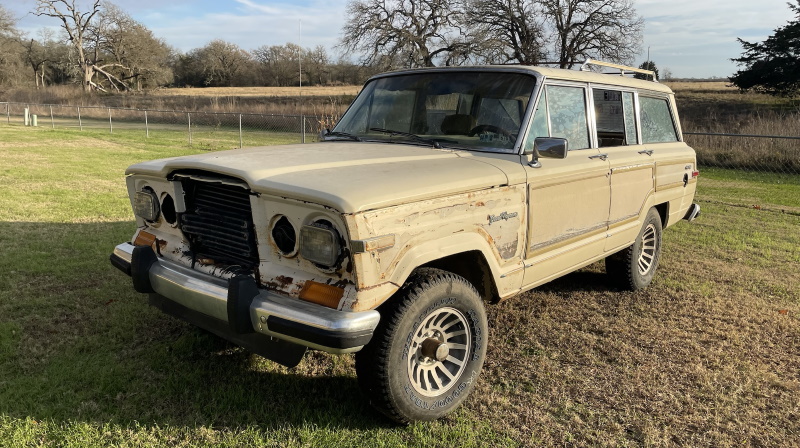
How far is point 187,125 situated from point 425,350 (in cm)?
3358

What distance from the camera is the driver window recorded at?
3.92 m

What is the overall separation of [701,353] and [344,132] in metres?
3.08

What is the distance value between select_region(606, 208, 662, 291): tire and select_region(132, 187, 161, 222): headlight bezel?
12.5ft

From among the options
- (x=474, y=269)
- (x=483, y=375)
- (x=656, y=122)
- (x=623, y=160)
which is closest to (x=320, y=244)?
(x=474, y=269)

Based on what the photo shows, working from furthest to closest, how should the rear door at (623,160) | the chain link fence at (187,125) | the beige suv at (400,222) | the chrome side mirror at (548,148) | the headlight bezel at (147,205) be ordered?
the chain link fence at (187,125) < the rear door at (623,160) < the headlight bezel at (147,205) < the chrome side mirror at (548,148) < the beige suv at (400,222)

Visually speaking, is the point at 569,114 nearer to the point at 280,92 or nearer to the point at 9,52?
Result: the point at 280,92

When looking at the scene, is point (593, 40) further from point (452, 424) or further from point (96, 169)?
point (452, 424)

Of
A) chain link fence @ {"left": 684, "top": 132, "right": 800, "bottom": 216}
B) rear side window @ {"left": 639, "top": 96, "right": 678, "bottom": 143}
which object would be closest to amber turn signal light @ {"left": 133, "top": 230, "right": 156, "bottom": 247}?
rear side window @ {"left": 639, "top": 96, "right": 678, "bottom": 143}

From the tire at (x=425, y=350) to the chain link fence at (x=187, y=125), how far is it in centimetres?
1778

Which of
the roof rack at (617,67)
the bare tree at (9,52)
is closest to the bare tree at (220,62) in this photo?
the bare tree at (9,52)

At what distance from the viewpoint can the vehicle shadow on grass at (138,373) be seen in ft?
9.89

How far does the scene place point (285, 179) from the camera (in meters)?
2.71

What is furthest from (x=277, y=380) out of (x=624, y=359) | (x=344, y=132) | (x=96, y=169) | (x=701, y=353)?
(x=96, y=169)

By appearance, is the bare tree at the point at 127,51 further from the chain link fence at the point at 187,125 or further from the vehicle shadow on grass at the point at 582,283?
the vehicle shadow on grass at the point at 582,283
